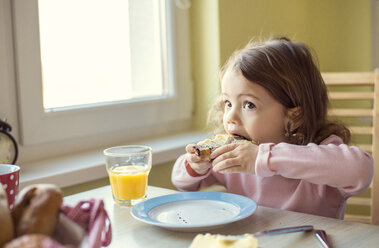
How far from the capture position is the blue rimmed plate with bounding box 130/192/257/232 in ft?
2.52

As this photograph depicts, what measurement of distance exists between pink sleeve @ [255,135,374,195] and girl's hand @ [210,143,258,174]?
1 cm

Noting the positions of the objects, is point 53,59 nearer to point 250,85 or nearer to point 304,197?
point 250,85

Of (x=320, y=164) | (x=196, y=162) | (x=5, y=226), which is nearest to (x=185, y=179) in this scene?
(x=196, y=162)

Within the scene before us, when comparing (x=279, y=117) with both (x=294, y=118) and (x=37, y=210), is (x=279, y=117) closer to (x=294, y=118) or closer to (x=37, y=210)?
(x=294, y=118)

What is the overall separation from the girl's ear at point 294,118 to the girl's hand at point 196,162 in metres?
0.23

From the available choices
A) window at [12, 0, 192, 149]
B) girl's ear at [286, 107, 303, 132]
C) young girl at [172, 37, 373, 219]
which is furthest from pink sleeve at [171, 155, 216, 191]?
window at [12, 0, 192, 149]

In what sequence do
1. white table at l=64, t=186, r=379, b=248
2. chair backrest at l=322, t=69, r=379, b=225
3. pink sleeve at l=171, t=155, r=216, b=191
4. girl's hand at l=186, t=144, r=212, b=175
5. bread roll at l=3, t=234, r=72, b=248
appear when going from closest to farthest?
bread roll at l=3, t=234, r=72, b=248, white table at l=64, t=186, r=379, b=248, girl's hand at l=186, t=144, r=212, b=175, pink sleeve at l=171, t=155, r=216, b=191, chair backrest at l=322, t=69, r=379, b=225

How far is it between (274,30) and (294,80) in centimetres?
103

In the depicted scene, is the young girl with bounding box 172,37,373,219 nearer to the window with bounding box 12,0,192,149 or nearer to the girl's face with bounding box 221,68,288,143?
the girl's face with bounding box 221,68,288,143

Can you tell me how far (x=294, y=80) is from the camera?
112 centimetres

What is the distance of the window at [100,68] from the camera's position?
1.37 metres

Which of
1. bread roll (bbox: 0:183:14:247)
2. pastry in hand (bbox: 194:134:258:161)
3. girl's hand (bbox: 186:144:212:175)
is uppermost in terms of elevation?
bread roll (bbox: 0:183:14:247)

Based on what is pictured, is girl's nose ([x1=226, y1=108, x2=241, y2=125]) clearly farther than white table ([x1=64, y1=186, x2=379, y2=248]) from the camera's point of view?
Yes

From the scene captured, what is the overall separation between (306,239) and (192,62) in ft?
4.14
